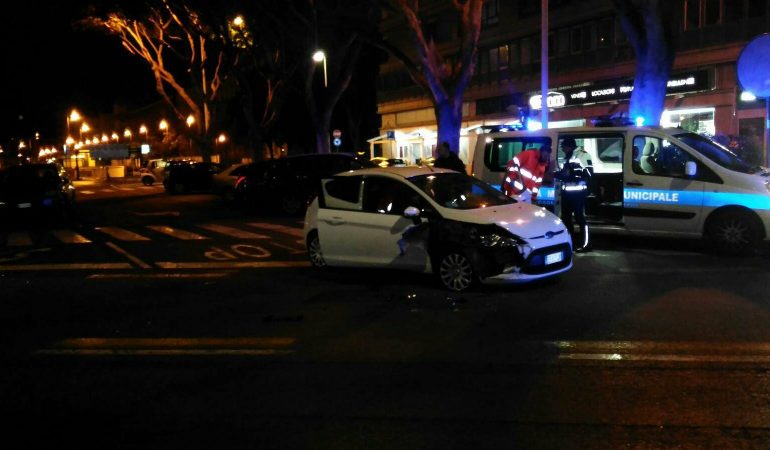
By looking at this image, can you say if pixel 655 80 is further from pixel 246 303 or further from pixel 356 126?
pixel 356 126

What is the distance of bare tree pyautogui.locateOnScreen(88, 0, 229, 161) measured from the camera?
32.8 metres

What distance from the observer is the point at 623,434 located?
4.40m

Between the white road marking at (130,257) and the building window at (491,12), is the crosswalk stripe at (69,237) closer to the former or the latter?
the white road marking at (130,257)

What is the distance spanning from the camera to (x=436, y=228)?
8867 millimetres

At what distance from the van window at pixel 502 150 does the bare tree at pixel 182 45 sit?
21.8 meters

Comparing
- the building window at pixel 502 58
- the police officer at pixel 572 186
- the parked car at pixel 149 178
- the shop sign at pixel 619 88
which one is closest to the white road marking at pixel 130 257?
the police officer at pixel 572 186

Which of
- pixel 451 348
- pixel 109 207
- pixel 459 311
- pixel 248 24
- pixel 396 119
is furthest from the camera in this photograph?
pixel 396 119

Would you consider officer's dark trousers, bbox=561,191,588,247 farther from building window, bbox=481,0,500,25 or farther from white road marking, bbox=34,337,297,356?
building window, bbox=481,0,500,25

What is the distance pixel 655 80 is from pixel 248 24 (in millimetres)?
19172

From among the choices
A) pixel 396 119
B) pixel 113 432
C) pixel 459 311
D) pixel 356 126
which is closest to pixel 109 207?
pixel 459 311

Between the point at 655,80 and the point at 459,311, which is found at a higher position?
the point at 655,80

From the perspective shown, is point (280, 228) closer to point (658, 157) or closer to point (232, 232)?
point (232, 232)

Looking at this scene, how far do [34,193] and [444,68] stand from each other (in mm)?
11929

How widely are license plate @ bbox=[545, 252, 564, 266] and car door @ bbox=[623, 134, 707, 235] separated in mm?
3242
